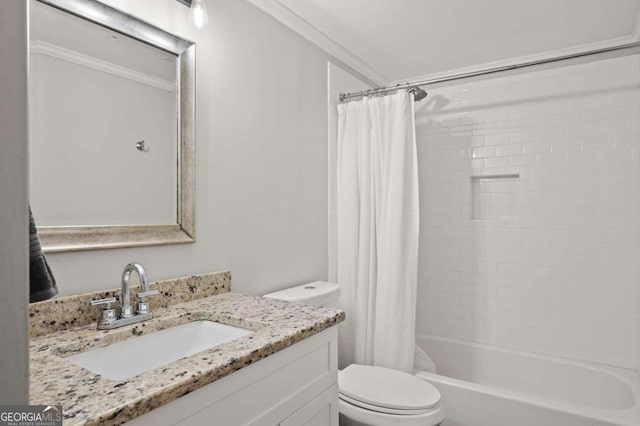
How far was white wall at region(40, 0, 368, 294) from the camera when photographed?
1472 millimetres

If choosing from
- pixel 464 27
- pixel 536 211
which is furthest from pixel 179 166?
pixel 536 211

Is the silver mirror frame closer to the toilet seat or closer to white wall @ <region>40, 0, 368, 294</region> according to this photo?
white wall @ <region>40, 0, 368, 294</region>

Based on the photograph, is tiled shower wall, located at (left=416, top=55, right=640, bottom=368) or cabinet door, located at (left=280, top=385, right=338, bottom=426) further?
tiled shower wall, located at (left=416, top=55, right=640, bottom=368)

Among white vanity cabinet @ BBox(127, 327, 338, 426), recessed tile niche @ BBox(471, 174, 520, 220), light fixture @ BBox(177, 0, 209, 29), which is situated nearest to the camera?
white vanity cabinet @ BBox(127, 327, 338, 426)

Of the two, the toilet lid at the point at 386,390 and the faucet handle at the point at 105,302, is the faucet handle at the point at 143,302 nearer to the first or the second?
the faucet handle at the point at 105,302

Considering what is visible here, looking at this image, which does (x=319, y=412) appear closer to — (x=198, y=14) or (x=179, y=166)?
(x=179, y=166)

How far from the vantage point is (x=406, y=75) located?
306cm

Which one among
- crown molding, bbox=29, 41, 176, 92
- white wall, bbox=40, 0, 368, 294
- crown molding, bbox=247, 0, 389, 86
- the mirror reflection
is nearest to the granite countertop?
white wall, bbox=40, 0, 368, 294

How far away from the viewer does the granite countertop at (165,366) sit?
72 cm

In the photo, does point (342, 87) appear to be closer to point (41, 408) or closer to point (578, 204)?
point (578, 204)

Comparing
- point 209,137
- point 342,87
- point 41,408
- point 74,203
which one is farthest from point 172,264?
point 342,87

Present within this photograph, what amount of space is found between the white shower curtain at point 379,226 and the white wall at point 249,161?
0.16 m

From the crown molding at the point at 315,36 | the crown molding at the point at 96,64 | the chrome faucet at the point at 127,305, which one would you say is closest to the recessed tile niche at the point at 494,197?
the crown molding at the point at 315,36

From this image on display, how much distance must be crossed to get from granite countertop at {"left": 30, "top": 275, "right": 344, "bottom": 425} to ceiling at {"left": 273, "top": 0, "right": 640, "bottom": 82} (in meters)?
1.57
